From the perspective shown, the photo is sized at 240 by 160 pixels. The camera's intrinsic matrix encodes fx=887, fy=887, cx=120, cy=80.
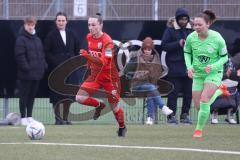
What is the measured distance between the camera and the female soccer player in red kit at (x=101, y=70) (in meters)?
14.2

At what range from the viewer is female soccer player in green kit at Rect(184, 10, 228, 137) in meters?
13.9

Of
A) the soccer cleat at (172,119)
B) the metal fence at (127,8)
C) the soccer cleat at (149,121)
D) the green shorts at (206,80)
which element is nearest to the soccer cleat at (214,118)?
the soccer cleat at (172,119)

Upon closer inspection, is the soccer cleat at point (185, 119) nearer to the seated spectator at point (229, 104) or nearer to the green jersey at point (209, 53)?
the seated spectator at point (229, 104)

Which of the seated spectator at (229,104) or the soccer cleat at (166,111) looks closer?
the soccer cleat at (166,111)

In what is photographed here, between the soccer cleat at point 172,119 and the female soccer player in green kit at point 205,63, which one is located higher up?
the female soccer player in green kit at point 205,63

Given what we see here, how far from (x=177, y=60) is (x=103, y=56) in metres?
4.79

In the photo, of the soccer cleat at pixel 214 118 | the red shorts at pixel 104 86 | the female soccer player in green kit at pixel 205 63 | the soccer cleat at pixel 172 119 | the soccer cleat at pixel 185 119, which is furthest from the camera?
the soccer cleat at pixel 214 118

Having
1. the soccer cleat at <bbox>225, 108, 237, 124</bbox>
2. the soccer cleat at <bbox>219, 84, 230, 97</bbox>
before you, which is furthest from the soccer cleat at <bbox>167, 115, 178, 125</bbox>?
the soccer cleat at <bbox>225, 108, 237, 124</bbox>

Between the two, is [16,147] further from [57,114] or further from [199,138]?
[57,114]

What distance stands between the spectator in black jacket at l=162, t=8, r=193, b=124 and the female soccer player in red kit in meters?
3.95

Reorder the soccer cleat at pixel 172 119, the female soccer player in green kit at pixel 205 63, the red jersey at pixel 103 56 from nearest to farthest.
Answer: the female soccer player in green kit at pixel 205 63, the red jersey at pixel 103 56, the soccer cleat at pixel 172 119

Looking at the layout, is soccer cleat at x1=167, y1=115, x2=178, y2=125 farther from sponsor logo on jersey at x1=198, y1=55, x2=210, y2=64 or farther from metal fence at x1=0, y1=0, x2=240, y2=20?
sponsor logo on jersey at x1=198, y1=55, x2=210, y2=64

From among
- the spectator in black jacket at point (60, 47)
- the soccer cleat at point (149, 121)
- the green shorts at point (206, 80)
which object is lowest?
the soccer cleat at point (149, 121)

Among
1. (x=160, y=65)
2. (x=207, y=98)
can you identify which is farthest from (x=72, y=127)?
(x=207, y=98)
